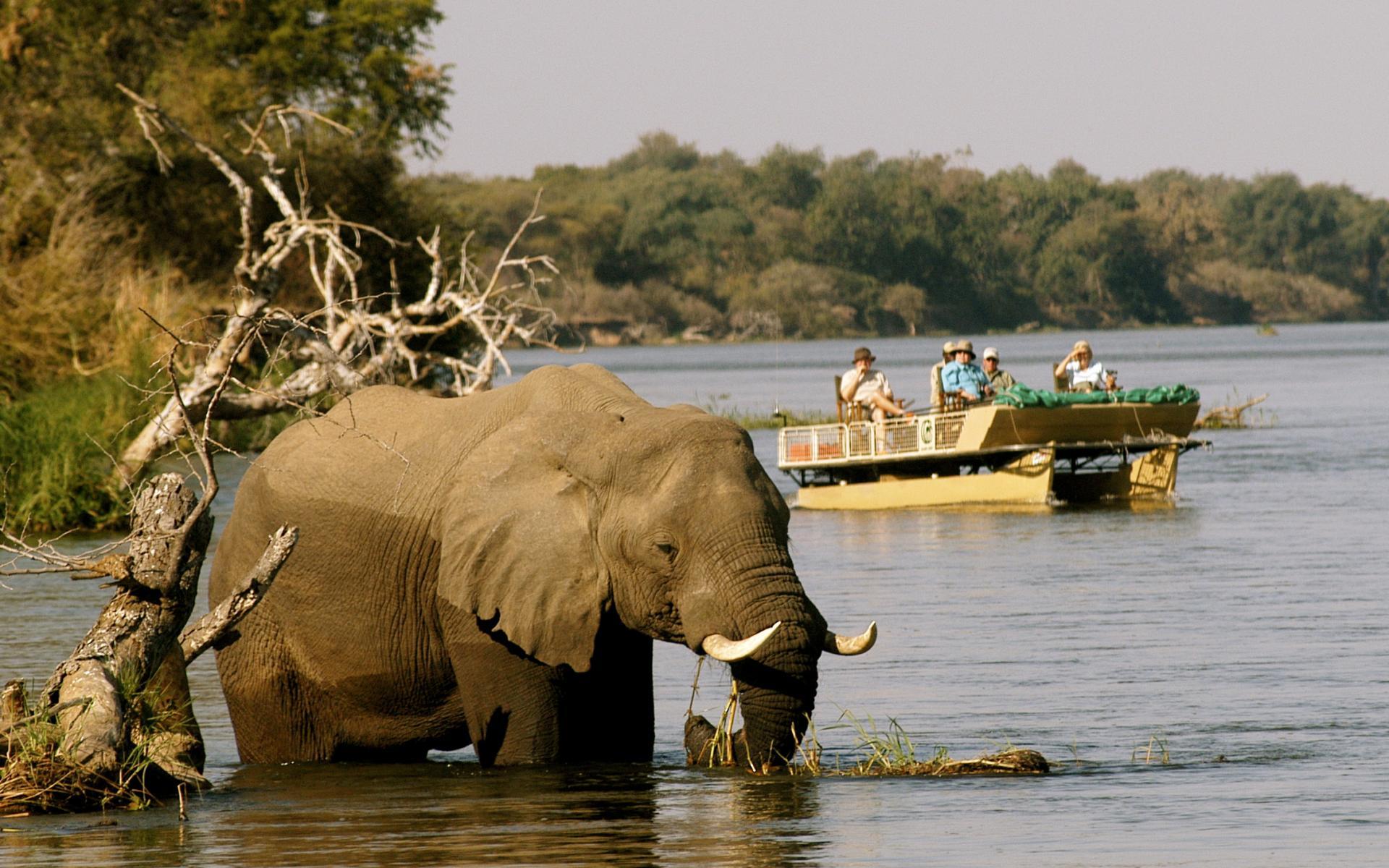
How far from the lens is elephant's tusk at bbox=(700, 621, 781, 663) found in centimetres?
855

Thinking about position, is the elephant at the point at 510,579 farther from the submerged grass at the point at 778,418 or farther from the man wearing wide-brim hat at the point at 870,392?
the submerged grass at the point at 778,418

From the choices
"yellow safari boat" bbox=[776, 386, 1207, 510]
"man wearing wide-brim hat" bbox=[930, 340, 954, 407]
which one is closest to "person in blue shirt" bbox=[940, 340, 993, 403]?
"man wearing wide-brim hat" bbox=[930, 340, 954, 407]

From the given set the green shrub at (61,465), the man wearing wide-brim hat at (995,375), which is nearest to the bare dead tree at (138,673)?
the green shrub at (61,465)

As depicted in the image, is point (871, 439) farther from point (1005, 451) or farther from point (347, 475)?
point (347, 475)

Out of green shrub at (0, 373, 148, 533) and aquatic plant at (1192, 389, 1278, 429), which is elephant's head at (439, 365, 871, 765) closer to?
green shrub at (0, 373, 148, 533)

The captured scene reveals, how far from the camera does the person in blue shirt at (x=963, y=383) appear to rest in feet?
91.5

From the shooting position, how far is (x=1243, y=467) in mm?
35594

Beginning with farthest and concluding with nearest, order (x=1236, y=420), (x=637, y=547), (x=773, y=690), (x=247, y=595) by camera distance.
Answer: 1. (x=1236, y=420)
2. (x=247, y=595)
3. (x=637, y=547)
4. (x=773, y=690)

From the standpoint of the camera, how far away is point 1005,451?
28.1 m

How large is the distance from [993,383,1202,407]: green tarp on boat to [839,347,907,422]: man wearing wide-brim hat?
1617mm

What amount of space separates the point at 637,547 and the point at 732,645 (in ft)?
2.12

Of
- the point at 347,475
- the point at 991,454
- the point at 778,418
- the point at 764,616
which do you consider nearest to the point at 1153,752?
the point at 764,616

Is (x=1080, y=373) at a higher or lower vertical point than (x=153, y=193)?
lower

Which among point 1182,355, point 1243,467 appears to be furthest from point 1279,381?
point 1243,467
